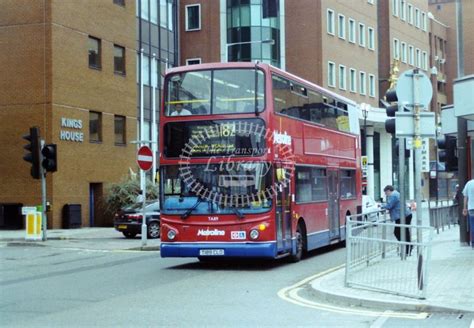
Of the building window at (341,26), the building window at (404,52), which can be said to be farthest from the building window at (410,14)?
the building window at (341,26)

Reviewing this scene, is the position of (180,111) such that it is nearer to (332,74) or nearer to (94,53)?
(94,53)

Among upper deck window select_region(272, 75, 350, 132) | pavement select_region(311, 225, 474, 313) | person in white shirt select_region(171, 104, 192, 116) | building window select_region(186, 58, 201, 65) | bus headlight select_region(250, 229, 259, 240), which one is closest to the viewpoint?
pavement select_region(311, 225, 474, 313)

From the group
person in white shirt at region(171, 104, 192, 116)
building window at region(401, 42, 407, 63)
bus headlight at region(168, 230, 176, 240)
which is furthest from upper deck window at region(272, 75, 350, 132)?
building window at region(401, 42, 407, 63)

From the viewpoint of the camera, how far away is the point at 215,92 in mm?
15320

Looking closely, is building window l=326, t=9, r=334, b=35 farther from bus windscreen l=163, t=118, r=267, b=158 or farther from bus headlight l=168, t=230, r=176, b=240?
bus headlight l=168, t=230, r=176, b=240

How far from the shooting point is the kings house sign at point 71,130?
111 feet

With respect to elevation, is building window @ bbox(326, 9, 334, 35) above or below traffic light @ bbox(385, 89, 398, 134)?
above

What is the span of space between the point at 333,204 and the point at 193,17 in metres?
37.7

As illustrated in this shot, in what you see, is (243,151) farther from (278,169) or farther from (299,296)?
(299,296)

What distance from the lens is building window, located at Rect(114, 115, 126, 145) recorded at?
127ft

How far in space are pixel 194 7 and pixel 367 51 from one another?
1558 cm

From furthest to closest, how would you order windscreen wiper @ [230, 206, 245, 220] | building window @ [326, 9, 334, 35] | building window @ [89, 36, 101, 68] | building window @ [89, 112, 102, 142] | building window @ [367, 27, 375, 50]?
1. building window @ [367, 27, 375, 50]
2. building window @ [326, 9, 334, 35]
3. building window @ [89, 36, 101, 68]
4. building window @ [89, 112, 102, 142]
5. windscreen wiper @ [230, 206, 245, 220]

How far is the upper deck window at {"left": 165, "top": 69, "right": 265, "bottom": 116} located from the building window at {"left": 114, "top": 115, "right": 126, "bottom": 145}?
76.9ft

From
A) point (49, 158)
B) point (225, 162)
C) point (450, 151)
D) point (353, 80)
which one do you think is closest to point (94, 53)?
point (49, 158)
